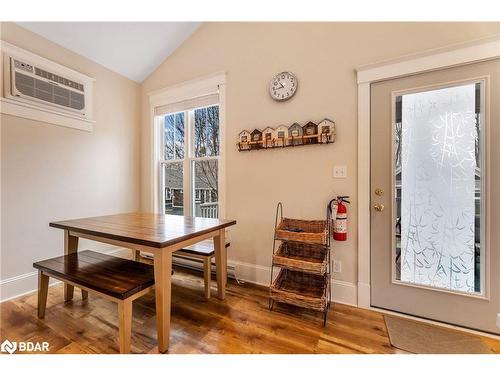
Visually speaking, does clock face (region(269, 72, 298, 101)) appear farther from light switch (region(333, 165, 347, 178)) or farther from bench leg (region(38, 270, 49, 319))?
bench leg (region(38, 270, 49, 319))

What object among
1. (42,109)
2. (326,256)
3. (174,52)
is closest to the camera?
(326,256)

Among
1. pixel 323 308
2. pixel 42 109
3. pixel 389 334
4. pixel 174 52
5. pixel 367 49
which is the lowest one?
pixel 389 334

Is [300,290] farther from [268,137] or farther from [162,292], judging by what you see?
[268,137]

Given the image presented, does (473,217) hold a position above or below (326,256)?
above

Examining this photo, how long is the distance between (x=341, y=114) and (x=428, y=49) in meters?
0.74

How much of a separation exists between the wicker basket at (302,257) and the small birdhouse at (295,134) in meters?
0.96

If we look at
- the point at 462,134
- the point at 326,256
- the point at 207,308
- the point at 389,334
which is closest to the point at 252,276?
the point at 207,308

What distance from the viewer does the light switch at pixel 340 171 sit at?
2057 millimetres

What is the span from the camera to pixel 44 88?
230 cm

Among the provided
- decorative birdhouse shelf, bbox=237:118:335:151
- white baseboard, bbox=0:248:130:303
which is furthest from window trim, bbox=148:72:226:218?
white baseboard, bbox=0:248:130:303

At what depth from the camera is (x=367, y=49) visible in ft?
6.46

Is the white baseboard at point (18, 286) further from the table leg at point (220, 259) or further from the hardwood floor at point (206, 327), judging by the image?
the table leg at point (220, 259)
